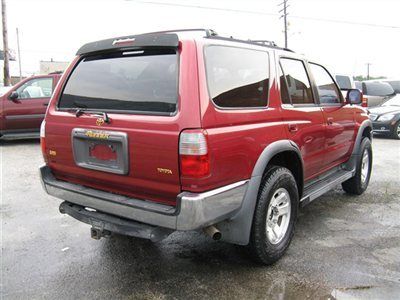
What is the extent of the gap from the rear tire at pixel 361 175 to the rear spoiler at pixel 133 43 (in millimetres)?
3629

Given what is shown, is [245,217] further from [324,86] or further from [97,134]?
[324,86]

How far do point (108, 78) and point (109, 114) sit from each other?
375 millimetres

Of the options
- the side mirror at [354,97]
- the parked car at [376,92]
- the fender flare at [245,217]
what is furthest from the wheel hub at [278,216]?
the parked car at [376,92]

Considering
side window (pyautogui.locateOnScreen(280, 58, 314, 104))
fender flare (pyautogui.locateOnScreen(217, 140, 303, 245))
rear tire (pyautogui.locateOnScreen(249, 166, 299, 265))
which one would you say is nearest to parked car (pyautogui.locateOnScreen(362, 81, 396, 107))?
side window (pyautogui.locateOnScreen(280, 58, 314, 104))

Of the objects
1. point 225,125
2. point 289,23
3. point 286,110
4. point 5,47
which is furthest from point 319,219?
point 289,23

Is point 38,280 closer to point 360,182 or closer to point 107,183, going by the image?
point 107,183

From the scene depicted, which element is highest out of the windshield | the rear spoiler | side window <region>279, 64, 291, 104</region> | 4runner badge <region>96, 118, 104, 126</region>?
the rear spoiler

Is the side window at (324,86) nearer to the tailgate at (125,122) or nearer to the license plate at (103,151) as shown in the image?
the tailgate at (125,122)

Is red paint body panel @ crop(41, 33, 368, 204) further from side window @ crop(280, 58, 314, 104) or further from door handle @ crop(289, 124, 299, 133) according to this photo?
side window @ crop(280, 58, 314, 104)

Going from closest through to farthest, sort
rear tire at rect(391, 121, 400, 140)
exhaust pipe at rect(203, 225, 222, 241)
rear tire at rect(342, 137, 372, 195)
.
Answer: exhaust pipe at rect(203, 225, 222, 241) → rear tire at rect(342, 137, 372, 195) → rear tire at rect(391, 121, 400, 140)

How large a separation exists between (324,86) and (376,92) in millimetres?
12430

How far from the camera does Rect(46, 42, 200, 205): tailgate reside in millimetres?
2777

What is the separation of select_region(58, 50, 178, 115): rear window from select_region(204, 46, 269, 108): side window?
11.4 inches

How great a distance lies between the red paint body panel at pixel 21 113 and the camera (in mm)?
9844
